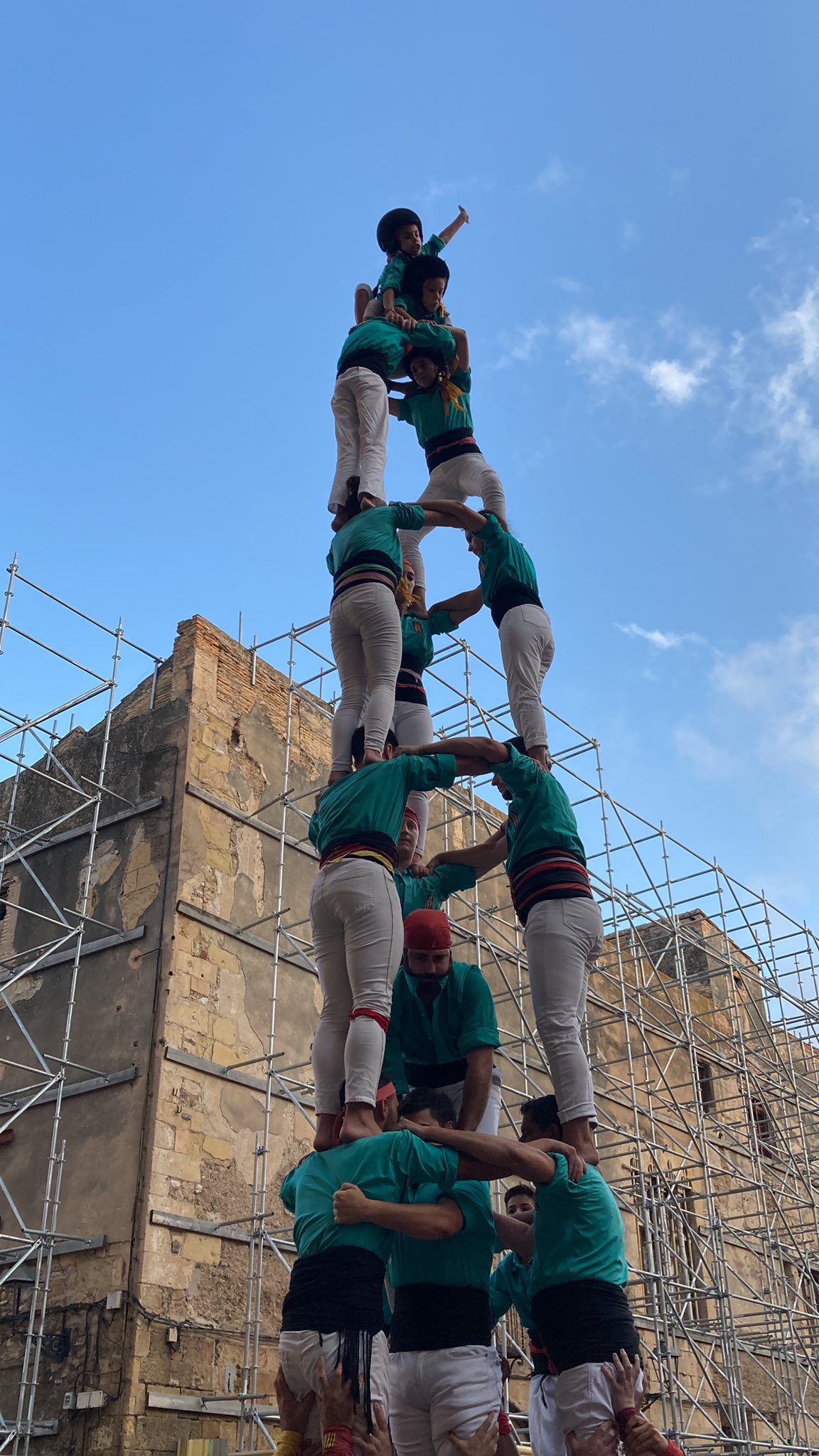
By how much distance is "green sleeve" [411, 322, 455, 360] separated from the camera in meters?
6.88

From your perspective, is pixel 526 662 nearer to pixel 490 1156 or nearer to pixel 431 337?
pixel 431 337

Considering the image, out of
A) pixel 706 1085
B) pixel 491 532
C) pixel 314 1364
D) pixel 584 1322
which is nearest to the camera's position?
pixel 314 1364

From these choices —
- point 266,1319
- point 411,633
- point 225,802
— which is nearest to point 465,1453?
point 411,633

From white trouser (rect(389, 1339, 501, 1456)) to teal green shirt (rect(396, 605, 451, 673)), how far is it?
10.6 ft

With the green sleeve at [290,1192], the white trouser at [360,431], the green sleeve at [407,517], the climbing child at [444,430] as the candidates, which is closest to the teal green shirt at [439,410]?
the climbing child at [444,430]

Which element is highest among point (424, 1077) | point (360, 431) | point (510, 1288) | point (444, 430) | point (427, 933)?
point (444, 430)

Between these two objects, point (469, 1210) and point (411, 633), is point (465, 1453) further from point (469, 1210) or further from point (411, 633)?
point (411, 633)

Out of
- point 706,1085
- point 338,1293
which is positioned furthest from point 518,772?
point 706,1085

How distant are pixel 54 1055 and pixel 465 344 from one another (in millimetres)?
6217

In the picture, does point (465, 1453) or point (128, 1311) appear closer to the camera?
point (465, 1453)

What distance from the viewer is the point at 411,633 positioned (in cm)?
665

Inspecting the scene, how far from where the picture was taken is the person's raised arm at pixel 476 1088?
4848 millimetres

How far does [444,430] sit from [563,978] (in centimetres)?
323

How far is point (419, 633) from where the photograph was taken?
21.9 ft
